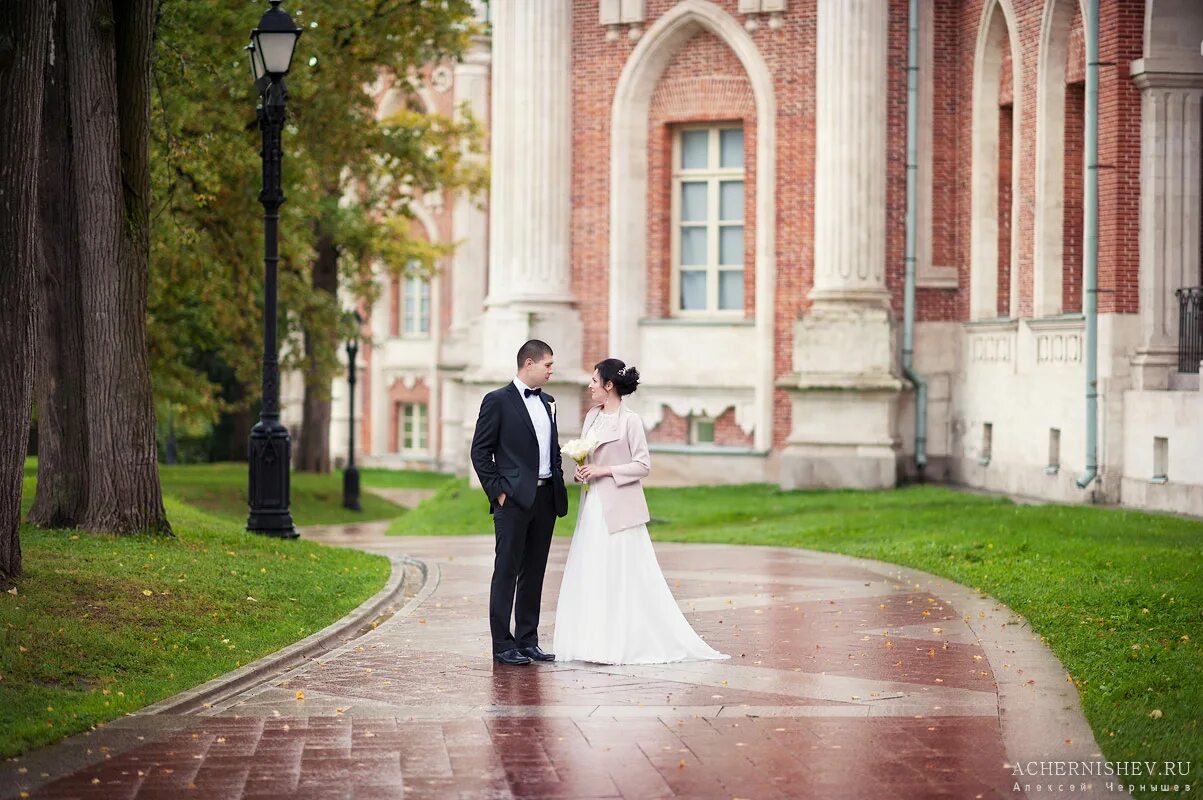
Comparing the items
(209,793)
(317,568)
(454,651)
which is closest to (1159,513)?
(317,568)

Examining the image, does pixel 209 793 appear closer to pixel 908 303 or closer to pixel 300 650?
pixel 300 650

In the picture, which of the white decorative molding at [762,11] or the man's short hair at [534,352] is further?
the white decorative molding at [762,11]

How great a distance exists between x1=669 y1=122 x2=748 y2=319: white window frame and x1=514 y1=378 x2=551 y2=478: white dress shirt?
1766 cm

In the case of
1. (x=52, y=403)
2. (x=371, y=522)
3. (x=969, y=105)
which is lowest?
(x=371, y=522)

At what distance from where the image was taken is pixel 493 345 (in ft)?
97.0

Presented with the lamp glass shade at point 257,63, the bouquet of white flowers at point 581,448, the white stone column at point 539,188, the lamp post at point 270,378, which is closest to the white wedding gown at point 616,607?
the bouquet of white flowers at point 581,448

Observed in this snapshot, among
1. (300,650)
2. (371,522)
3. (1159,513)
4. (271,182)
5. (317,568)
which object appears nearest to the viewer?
(300,650)

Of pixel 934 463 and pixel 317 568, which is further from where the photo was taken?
pixel 934 463

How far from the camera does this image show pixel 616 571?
1166 centimetres

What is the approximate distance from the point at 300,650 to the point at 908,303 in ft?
57.2

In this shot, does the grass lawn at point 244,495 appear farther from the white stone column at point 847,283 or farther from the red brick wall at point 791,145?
the white stone column at point 847,283

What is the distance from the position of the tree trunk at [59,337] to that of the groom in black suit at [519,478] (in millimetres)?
5919

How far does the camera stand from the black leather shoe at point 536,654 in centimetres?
1154

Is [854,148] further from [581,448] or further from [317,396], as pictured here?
[581,448]
